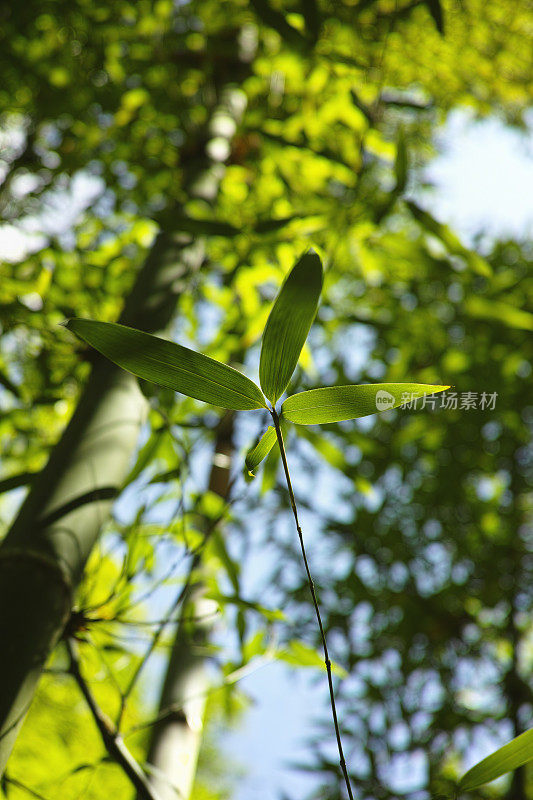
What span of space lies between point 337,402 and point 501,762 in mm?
217

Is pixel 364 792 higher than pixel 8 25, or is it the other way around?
pixel 8 25

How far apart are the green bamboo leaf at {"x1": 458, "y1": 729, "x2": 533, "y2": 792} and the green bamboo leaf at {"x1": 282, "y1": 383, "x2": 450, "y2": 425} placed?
19 cm

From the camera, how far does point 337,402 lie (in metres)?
0.29

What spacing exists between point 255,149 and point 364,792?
118 cm

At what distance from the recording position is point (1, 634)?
37 centimetres

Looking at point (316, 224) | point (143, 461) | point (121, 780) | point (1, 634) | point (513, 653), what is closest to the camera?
point (1, 634)

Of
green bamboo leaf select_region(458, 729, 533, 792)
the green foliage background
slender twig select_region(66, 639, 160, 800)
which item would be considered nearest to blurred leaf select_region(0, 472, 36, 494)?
the green foliage background

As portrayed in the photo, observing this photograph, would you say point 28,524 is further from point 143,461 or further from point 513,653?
point 513,653

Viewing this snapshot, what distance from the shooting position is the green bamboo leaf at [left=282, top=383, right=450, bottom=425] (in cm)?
28

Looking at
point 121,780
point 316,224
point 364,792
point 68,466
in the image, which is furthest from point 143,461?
point 121,780

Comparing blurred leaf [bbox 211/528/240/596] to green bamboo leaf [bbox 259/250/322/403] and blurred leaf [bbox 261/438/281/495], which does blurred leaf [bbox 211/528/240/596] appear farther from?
green bamboo leaf [bbox 259/250/322/403]

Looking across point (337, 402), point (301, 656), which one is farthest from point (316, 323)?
Answer: point (337, 402)

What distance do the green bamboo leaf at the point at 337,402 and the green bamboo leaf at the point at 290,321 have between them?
0.05ft
